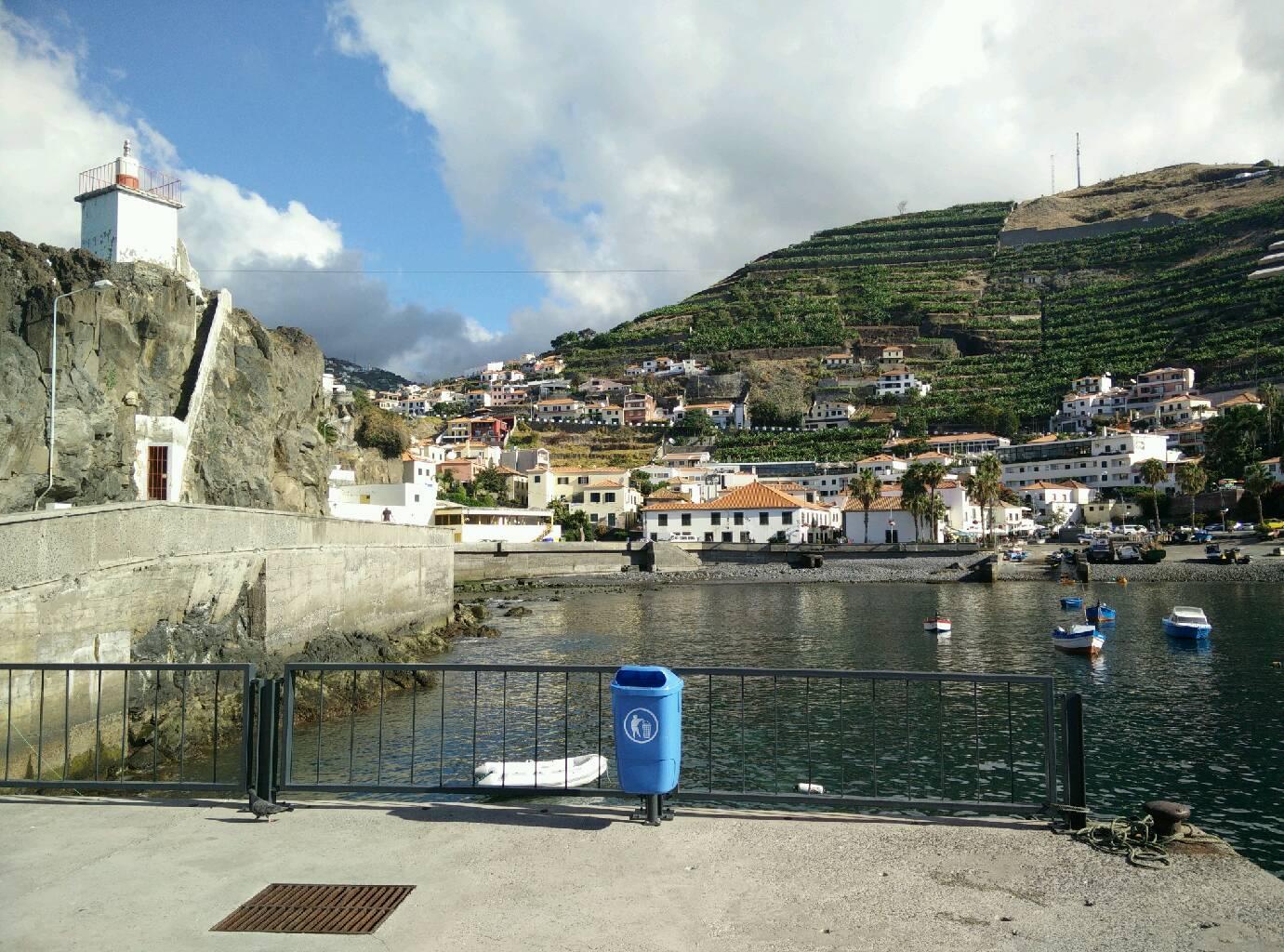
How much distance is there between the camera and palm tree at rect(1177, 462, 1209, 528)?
79.6m

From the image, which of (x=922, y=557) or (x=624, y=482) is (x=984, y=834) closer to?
(x=922, y=557)

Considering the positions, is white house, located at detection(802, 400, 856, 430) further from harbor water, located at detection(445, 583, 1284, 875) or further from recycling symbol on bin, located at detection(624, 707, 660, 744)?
recycling symbol on bin, located at detection(624, 707, 660, 744)

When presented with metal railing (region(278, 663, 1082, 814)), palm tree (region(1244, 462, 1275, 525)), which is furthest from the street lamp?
palm tree (region(1244, 462, 1275, 525))

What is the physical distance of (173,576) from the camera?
16.8 metres

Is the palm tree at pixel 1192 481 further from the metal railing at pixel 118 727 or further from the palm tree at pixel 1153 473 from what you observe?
the metal railing at pixel 118 727

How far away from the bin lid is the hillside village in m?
57.4

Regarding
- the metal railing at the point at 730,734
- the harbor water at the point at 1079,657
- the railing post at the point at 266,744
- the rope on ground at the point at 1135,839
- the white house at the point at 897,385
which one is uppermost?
the white house at the point at 897,385

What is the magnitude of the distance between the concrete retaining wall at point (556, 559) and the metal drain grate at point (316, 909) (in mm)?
58661

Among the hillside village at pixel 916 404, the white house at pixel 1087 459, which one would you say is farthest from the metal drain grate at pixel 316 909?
the white house at pixel 1087 459

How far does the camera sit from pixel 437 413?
167625 millimetres

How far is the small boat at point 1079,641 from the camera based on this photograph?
3069 centimetres

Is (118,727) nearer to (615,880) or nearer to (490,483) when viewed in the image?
(615,880)

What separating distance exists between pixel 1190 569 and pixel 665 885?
6866cm

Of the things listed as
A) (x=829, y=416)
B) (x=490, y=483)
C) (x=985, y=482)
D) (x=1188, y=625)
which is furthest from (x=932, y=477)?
(x=829, y=416)
